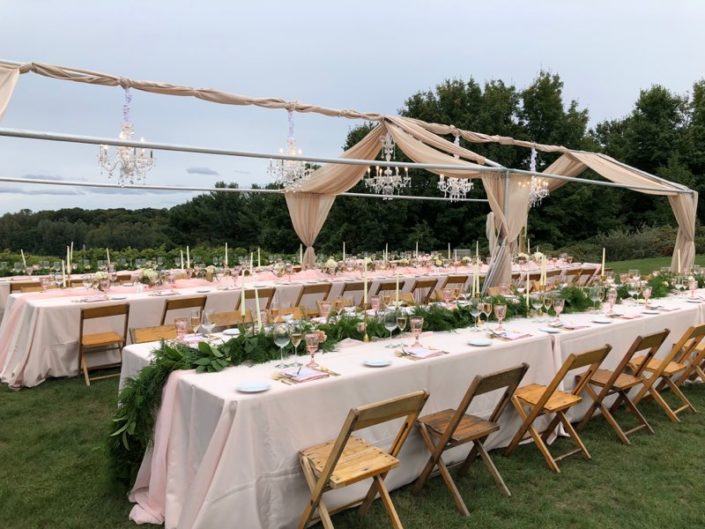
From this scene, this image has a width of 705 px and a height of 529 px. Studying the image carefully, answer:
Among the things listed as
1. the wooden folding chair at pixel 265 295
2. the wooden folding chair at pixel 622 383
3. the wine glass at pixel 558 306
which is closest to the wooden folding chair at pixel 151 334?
the wooden folding chair at pixel 265 295

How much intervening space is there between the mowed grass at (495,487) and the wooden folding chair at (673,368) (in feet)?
0.86

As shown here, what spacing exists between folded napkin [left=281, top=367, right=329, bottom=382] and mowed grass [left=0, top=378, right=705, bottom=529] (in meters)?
0.81

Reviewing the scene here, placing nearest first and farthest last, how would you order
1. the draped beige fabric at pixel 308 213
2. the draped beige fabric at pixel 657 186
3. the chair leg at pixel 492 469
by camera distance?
the chair leg at pixel 492 469
the draped beige fabric at pixel 308 213
the draped beige fabric at pixel 657 186

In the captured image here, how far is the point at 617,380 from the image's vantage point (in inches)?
179

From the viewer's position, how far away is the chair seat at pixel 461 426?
3.33 metres

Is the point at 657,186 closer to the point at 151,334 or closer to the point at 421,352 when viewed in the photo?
the point at 421,352

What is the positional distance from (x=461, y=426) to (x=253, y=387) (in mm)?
1474

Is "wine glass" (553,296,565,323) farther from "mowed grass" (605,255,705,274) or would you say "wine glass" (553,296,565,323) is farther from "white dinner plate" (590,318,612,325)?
"mowed grass" (605,255,705,274)

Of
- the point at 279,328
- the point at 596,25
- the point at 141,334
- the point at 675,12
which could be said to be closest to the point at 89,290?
the point at 141,334

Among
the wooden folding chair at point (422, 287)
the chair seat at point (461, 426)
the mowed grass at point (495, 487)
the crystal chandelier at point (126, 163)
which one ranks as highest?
the crystal chandelier at point (126, 163)

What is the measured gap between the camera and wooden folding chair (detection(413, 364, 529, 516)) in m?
3.16

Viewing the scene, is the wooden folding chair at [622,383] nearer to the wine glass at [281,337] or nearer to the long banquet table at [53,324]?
the wine glass at [281,337]

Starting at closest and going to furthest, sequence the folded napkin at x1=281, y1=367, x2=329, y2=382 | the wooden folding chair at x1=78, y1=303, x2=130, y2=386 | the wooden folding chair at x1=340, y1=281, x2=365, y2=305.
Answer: the folded napkin at x1=281, y1=367, x2=329, y2=382 → the wooden folding chair at x1=78, y1=303, x2=130, y2=386 → the wooden folding chair at x1=340, y1=281, x2=365, y2=305

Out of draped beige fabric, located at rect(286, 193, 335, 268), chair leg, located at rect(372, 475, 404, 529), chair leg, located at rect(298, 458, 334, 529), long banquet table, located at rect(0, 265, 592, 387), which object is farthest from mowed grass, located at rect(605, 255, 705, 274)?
Result: chair leg, located at rect(298, 458, 334, 529)
